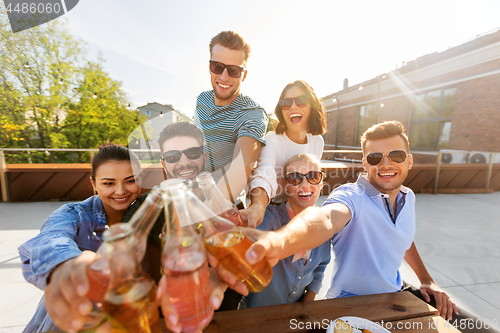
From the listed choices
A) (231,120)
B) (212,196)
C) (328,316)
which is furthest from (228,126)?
(328,316)

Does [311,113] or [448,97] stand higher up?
[448,97]

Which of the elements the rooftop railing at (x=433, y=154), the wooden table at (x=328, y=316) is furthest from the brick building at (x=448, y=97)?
the wooden table at (x=328, y=316)

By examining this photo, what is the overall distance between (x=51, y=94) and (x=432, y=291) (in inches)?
509

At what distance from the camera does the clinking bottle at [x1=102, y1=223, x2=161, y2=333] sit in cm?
49

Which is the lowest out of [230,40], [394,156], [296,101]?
[394,156]

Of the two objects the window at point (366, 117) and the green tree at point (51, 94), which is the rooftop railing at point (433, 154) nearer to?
the green tree at point (51, 94)

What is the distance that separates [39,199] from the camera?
16.9 ft

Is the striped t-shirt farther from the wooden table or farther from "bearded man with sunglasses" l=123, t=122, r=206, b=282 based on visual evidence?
the wooden table

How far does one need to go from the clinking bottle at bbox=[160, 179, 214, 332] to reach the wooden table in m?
0.56

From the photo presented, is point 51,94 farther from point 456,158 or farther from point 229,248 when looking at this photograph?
point 456,158

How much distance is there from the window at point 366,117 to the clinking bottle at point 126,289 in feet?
50.7

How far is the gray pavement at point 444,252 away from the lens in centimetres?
224

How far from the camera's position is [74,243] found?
2.69ft

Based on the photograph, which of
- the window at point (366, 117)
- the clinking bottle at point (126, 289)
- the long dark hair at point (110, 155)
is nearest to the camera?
the clinking bottle at point (126, 289)
